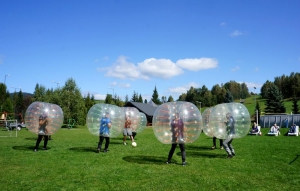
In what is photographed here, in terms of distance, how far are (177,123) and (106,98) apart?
313ft

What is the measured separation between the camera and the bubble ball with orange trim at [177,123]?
10484 millimetres

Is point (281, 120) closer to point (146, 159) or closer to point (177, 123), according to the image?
point (146, 159)

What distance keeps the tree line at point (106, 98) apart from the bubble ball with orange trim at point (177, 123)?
935 inches

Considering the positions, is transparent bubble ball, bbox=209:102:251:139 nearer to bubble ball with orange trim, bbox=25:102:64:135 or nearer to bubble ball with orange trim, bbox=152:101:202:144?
bubble ball with orange trim, bbox=152:101:202:144

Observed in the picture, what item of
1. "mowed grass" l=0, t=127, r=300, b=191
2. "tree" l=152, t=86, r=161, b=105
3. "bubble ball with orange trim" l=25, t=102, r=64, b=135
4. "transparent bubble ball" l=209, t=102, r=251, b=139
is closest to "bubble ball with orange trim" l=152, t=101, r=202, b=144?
"mowed grass" l=0, t=127, r=300, b=191

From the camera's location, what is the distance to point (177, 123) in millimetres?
10422

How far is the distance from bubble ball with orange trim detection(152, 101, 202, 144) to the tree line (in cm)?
2374

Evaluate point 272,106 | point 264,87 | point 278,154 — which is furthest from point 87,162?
point 264,87

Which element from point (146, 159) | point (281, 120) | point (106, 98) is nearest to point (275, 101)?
point (281, 120)

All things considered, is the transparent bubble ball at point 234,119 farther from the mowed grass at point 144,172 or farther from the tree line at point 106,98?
the tree line at point 106,98

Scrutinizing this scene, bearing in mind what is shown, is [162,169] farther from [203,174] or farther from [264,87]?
[264,87]

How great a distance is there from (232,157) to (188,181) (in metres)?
5.25

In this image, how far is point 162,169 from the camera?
392 inches

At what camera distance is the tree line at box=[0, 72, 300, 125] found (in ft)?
190
